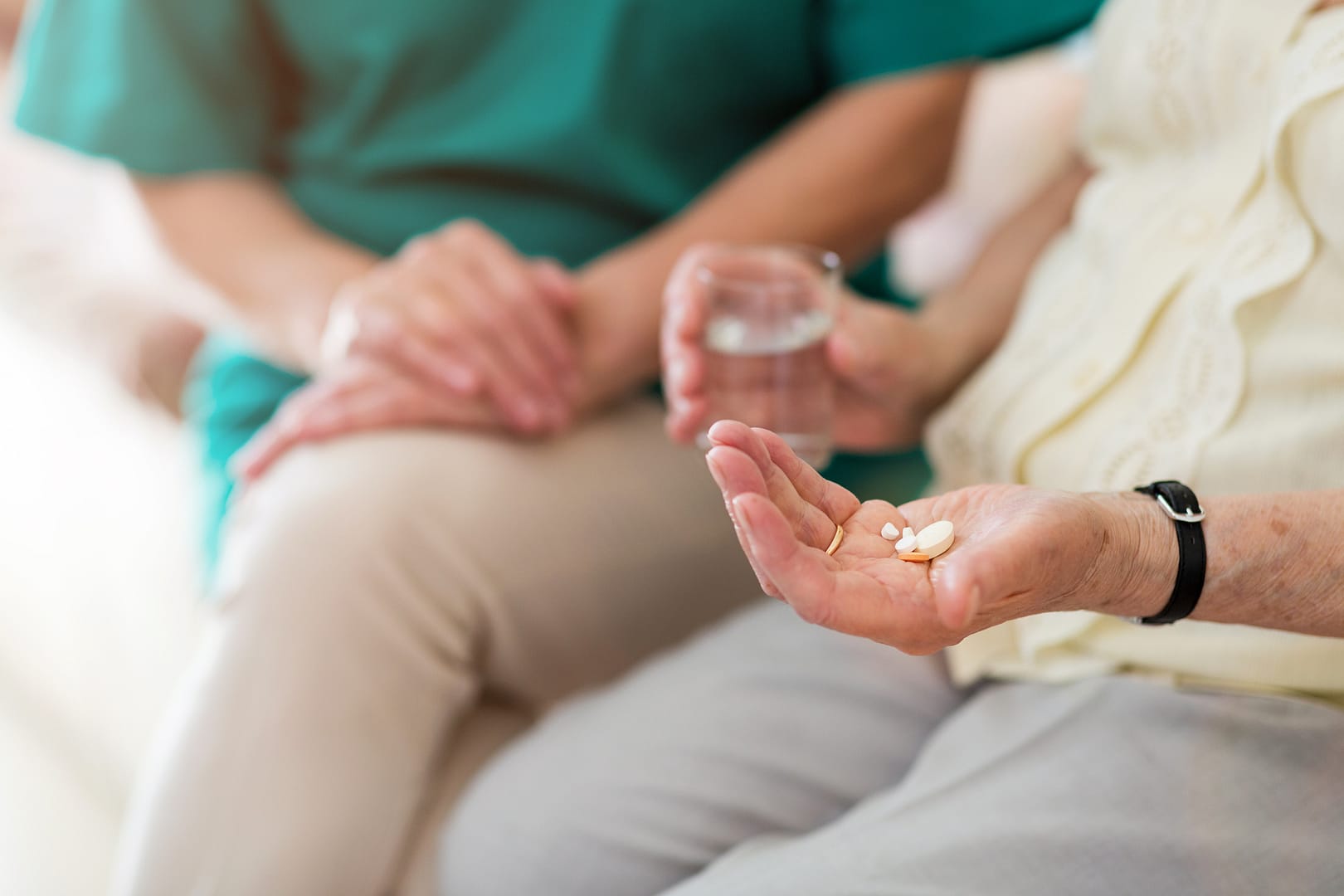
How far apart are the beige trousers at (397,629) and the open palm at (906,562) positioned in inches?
15.8

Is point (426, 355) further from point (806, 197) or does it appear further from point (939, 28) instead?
point (939, 28)

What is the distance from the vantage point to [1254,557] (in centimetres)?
51

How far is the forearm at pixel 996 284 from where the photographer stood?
0.85m

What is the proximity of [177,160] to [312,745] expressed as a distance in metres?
0.59

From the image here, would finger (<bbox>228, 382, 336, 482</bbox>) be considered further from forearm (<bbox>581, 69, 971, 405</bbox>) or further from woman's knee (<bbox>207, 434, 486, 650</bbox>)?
forearm (<bbox>581, 69, 971, 405</bbox>)

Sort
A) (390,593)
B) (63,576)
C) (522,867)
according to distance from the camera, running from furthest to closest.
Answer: (63,576) < (390,593) < (522,867)

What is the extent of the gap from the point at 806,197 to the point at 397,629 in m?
0.52

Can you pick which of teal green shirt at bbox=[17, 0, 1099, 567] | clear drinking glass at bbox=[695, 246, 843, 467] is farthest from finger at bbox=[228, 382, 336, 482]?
clear drinking glass at bbox=[695, 246, 843, 467]

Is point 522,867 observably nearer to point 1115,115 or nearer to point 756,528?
point 756,528

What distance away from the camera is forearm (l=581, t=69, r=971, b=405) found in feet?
3.16

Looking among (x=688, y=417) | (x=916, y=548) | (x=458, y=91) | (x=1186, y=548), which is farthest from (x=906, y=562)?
(x=458, y=91)

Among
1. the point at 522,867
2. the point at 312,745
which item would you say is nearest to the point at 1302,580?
the point at 522,867

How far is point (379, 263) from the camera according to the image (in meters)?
1.03

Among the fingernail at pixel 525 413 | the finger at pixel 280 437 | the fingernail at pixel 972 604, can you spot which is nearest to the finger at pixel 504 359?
the fingernail at pixel 525 413
